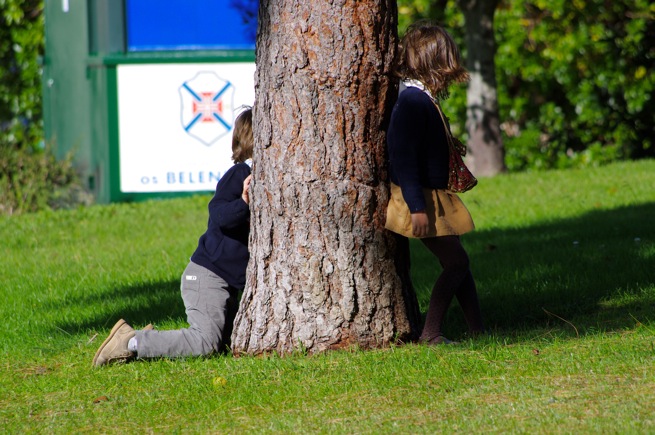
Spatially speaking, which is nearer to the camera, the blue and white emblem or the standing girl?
the standing girl

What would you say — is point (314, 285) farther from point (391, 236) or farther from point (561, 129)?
point (561, 129)

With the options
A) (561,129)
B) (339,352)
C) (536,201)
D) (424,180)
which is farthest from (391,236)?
(561,129)

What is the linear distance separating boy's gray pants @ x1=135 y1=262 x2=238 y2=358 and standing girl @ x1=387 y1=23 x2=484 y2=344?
1.01 metres

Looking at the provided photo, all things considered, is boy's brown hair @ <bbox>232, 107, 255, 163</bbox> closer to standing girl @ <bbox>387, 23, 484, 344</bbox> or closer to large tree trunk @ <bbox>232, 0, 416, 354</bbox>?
large tree trunk @ <bbox>232, 0, 416, 354</bbox>

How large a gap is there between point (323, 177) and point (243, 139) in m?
0.69

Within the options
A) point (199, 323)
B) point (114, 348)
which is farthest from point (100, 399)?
point (199, 323)

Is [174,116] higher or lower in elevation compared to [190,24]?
lower

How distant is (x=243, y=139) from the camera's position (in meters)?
5.05

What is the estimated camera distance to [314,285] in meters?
4.57

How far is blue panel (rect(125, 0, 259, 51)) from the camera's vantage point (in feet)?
39.3

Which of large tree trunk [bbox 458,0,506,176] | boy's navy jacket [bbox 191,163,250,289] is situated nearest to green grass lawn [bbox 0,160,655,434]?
boy's navy jacket [bbox 191,163,250,289]

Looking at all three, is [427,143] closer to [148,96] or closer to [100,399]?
[100,399]

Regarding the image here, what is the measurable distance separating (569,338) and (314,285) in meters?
1.27

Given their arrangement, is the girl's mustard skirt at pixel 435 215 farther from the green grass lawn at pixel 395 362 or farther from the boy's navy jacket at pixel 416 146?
the green grass lawn at pixel 395 362
